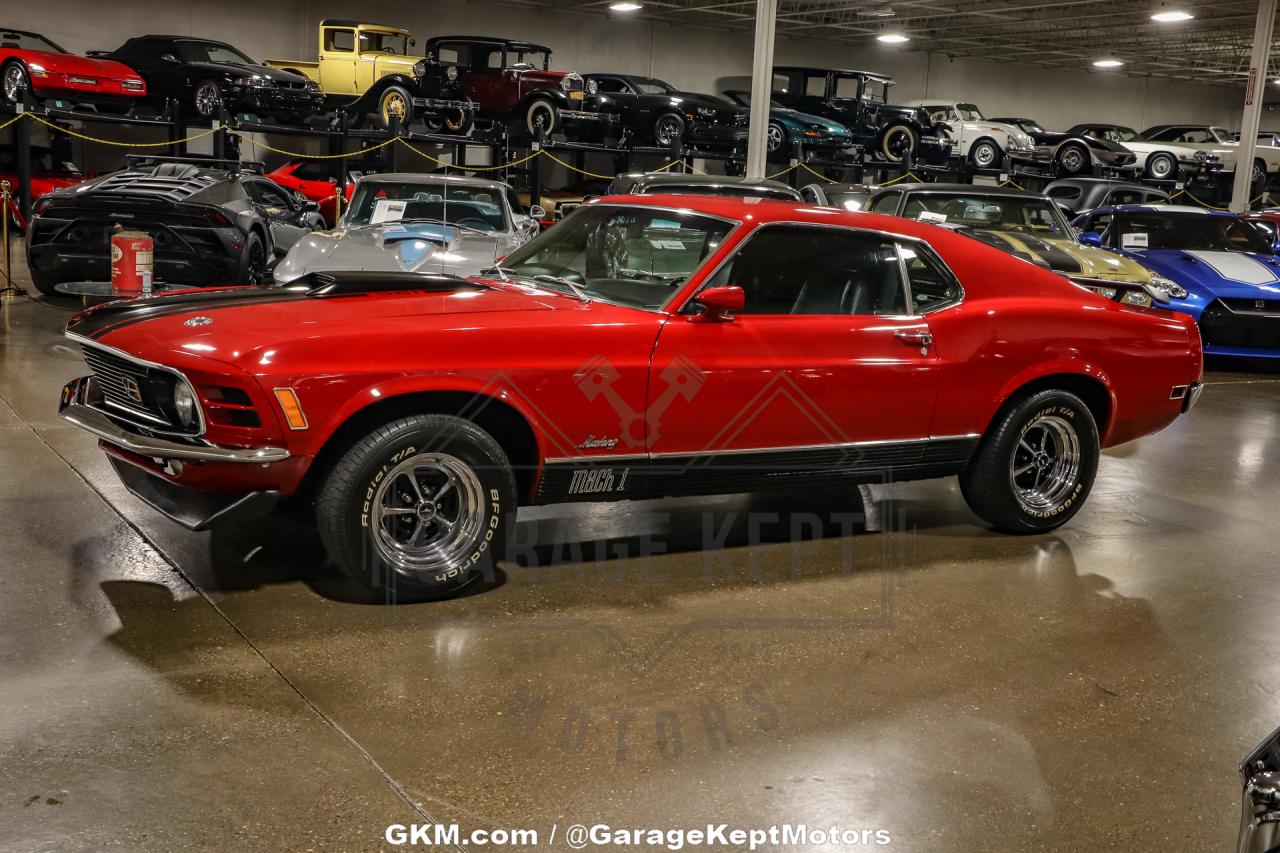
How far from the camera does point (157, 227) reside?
10.6m

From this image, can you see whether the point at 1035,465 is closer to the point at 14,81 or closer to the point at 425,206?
the point at 425,206

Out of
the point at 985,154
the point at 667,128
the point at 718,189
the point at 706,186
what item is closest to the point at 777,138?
the point at 667,128

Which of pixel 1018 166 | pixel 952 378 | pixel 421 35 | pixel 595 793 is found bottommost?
pixel 595 793

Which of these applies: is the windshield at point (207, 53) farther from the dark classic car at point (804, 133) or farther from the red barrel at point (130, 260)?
the red barrel at point (130, 260)

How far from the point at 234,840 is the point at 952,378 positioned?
11.2 ft

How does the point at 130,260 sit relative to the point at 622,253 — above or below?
below

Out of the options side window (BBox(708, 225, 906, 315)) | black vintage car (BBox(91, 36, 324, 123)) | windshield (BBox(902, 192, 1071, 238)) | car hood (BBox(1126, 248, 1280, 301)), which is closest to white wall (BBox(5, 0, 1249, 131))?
black vintage car (BBox(91, 36, 324, 123))

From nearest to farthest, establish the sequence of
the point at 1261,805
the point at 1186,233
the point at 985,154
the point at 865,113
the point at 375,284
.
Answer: the point at 1261,805
the point at 375,284
the point at 1186,233
the point at 865,113
the point at 985,154

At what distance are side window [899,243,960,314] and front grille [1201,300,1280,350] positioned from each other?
23.0 ft

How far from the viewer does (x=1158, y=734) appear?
139 inches

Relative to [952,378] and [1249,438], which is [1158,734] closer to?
[952,378]

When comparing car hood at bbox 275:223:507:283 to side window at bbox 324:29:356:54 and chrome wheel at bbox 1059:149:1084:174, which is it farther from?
chrome wheel at bbox 1059:149:1084:174

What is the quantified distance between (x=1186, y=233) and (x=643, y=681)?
1051 cm

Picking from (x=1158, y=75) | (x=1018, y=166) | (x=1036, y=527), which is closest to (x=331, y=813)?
(x=1036, y=527)
